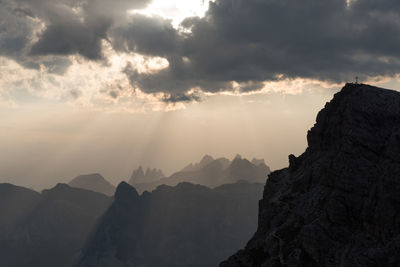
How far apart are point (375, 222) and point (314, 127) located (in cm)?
3840

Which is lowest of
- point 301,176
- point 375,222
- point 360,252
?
point 360,252

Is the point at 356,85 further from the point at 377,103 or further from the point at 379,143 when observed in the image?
the point at 379,143

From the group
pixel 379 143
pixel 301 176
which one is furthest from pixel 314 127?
pixel 379 143

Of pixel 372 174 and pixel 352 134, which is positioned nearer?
pixel 372 174

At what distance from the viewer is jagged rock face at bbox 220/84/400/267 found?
81.2 m

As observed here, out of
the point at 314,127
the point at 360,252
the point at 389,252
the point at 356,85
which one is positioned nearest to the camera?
the point at 389,252

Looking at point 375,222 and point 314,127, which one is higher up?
point 314,127

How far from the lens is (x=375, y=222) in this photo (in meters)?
82.8

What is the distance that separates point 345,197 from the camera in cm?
9131

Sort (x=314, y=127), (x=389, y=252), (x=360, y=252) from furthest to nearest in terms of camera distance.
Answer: (x=314, y=127) → (x=360, y=252) → (x=389, y=252)

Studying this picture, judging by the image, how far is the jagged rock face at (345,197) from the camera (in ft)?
266

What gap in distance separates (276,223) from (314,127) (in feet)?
94.7

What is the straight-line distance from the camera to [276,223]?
10975cm

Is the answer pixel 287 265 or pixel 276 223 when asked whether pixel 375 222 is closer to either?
pixel 287 265
